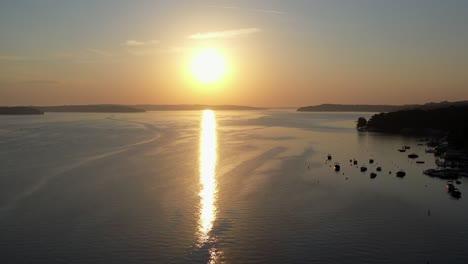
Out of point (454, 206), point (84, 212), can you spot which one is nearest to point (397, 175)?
point (454, 206)

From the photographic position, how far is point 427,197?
6556 cm

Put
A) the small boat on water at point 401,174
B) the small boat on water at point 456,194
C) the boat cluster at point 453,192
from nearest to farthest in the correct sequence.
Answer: the small boat on water at point 456,194
the boat cluster at point 453,192
the small boat on water at point 401,174

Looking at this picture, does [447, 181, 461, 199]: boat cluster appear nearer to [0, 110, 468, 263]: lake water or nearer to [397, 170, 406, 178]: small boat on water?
[0, 110, 468, 263]: lake water

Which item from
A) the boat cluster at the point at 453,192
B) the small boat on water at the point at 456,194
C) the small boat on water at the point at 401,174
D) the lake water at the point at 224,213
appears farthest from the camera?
the small boat on water at the point at 401,174

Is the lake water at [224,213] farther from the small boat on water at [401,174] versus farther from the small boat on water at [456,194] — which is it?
the small boat on water at [456,194]

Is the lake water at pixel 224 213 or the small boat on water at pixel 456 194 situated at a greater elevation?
the small boat on water at pixel 456 194

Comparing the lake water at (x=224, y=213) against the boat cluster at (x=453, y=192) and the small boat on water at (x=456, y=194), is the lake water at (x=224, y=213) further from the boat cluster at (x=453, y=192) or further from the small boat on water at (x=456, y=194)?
the boat cluster at (x=453, y=192)

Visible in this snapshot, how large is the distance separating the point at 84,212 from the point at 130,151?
69.7 metres

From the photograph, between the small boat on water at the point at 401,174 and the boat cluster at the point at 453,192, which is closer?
the boat cluster at the point at 453,192

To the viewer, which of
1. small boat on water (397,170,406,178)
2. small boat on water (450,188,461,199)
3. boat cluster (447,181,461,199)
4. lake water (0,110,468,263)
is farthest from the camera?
small boat on water (397,170,406,178)

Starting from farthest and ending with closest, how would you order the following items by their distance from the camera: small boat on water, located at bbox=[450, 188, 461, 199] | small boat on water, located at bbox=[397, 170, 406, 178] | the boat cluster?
1. small boat on water, located at bbox=[397, 170, 406, 178]
2. the boat cluster
3. small boat on water, located at bbox=[450, 188, 461, 199]

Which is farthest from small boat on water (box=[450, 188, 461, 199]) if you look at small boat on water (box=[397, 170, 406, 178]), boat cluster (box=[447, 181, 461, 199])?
small boat on water (box=[397, 170, 406, 178])

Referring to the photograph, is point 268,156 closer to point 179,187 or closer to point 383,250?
point 179,187

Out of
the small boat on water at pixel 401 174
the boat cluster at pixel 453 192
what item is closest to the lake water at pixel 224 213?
the small boat on water at pixel 401 174
